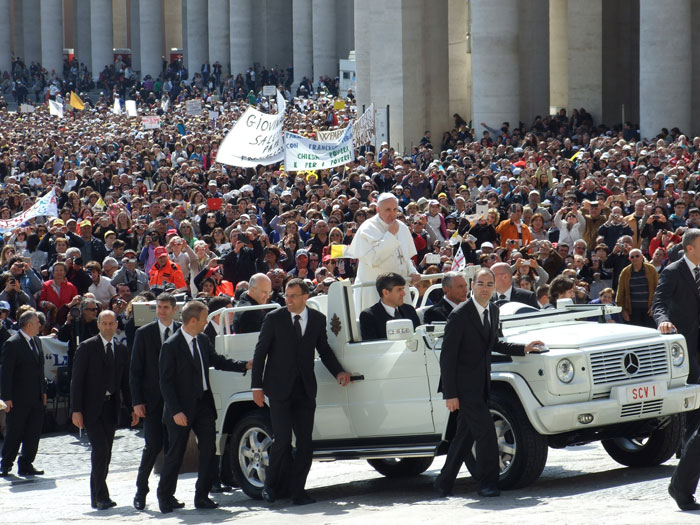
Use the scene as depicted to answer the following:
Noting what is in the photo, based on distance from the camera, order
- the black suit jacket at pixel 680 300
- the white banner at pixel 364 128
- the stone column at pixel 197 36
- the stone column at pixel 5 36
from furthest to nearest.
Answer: the stone column at pixel 5 36, the stone column at pixel 197 36, the white banner at pixel 364 128, the black suit jacket at pixel 680 300

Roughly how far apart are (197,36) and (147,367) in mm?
71812

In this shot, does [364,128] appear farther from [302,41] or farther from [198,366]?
[302,41]

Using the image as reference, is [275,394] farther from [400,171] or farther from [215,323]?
[400,171]

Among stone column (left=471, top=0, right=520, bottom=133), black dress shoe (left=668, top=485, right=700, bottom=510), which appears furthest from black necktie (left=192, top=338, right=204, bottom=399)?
stone column (left=471, top=0, right=520, bottom=133)

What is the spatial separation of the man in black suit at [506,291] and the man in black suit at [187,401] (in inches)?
108

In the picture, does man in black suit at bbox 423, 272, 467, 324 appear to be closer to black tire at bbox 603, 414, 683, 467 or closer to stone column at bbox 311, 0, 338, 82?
black tire at bbox 603, 414, 683, 467

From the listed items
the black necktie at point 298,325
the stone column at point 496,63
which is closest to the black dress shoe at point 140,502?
the black necktie at point 298,325

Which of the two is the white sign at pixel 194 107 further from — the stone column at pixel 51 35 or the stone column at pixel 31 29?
the stone column at pixel 31 29

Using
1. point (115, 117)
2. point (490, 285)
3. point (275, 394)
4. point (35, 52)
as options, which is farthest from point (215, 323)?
point (35, 52)

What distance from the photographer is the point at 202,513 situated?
431 inches

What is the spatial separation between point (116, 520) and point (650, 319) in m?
7.96

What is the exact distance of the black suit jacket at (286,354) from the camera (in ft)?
35.6

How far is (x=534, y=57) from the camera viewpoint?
4222 cm

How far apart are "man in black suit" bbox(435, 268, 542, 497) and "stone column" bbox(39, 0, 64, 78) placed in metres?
83.1
